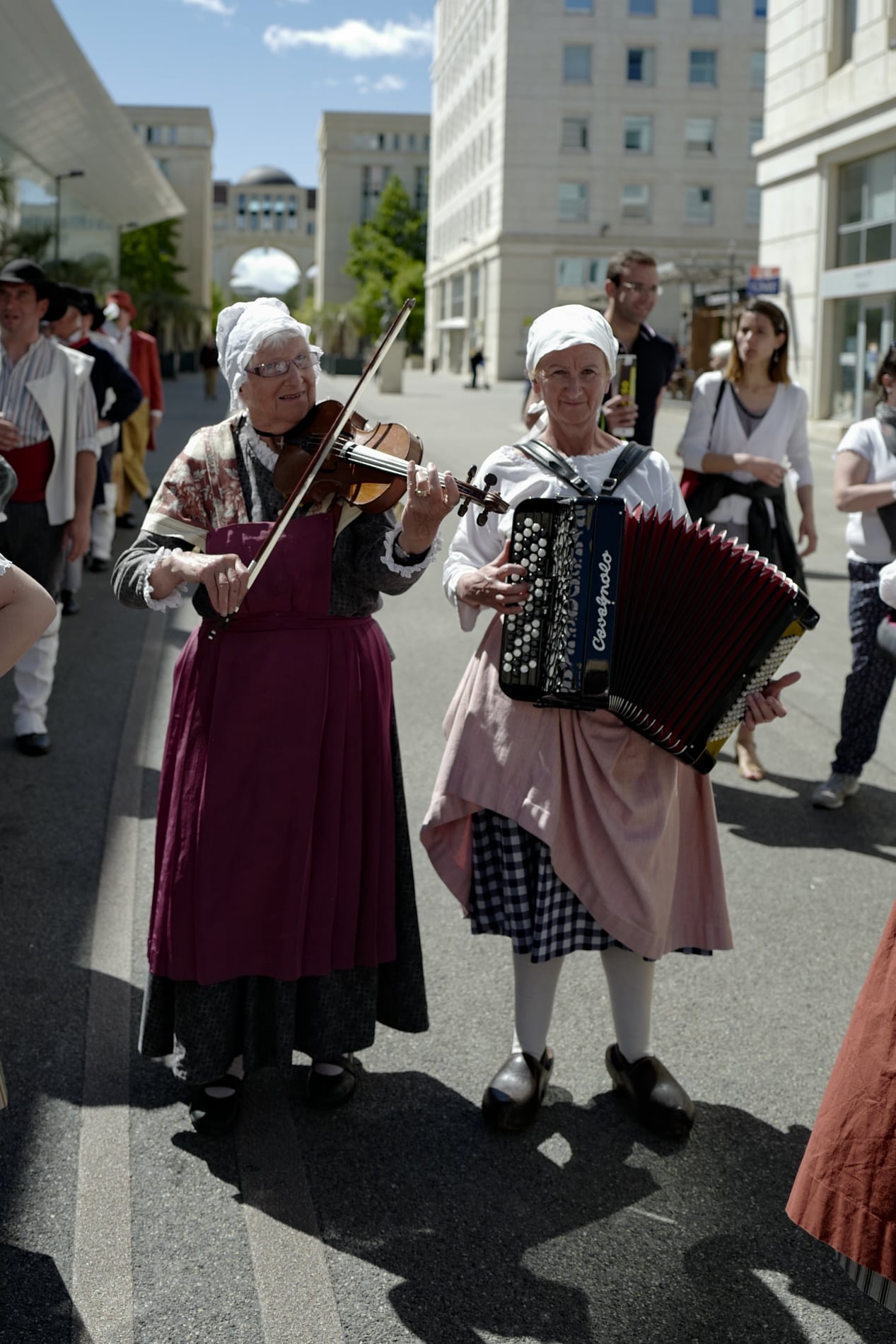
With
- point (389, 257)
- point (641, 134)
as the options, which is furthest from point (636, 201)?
point (389, 257)

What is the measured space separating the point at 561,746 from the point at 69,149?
35.2 m

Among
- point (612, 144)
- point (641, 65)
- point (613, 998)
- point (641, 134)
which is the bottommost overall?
point (613, 998)

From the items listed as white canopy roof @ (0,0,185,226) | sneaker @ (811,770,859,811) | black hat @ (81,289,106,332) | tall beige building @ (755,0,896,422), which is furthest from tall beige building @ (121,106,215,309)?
sneaker @ (811,770,859,811)

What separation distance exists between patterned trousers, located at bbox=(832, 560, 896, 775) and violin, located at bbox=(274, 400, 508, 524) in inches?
127

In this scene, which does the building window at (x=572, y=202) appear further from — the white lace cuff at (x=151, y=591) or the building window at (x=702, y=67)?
the white lace cuff at (x=151, y=591)

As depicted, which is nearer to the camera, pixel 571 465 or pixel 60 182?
pixel 571 465

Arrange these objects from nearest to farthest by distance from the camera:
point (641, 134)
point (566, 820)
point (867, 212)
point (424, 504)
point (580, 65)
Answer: point (424, 504), point (566, 820), point (867, 212), point (580, 65), point (641, 134)

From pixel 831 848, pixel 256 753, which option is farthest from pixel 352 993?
pixel 831 848

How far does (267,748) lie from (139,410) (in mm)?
10305

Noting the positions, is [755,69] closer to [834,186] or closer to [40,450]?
[834,186]

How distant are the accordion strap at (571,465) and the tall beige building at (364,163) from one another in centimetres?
12894

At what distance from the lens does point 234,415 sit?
11.4ft

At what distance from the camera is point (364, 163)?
12850 centimetres

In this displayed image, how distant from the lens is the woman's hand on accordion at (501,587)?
319cm
